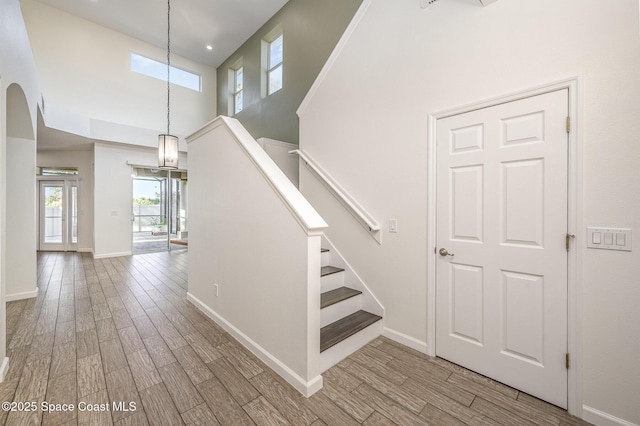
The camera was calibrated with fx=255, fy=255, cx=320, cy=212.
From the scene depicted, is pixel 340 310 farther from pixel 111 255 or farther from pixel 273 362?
pixel 111 255

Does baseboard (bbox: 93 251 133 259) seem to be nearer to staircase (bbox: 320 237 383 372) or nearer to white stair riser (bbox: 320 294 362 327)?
staircase (bbox: 320 237 383 372)

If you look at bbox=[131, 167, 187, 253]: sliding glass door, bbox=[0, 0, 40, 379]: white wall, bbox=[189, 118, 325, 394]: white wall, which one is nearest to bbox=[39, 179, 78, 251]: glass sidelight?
bbox=[131, 167, 187, 253]: sliding glass door

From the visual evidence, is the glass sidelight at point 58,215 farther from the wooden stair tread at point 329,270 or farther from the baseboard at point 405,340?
the baseboard at point 405,340

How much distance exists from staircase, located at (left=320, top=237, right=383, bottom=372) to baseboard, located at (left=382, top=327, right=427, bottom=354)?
88 mm

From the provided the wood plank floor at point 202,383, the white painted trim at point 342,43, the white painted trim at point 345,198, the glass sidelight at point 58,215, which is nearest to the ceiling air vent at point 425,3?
the white painted trim at point 342,43

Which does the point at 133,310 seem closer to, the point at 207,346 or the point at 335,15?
the point at 207,346

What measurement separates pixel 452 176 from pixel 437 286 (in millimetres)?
944

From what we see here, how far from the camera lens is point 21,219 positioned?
352 centimetres

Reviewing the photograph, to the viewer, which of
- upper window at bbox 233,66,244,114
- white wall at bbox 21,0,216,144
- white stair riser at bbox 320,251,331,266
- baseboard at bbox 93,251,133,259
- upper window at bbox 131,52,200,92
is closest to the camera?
white stair riser at bbox 320,251,331,266

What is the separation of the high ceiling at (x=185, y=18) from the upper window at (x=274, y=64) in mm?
477

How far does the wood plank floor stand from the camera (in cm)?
156

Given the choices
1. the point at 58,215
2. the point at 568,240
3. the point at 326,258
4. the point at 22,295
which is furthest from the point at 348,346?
the point at 58,215

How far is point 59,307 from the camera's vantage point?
10.5ft

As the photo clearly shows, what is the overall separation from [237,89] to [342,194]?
19.4ft
